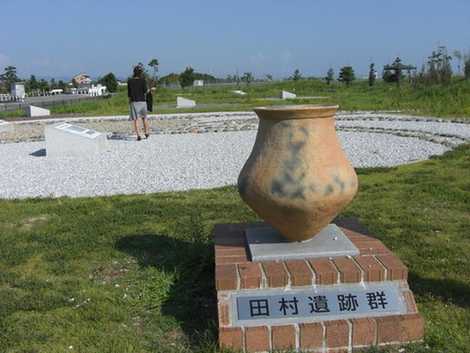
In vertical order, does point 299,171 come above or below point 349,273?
above

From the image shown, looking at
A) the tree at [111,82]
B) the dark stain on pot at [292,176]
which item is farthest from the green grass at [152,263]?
the tree at [111,82]

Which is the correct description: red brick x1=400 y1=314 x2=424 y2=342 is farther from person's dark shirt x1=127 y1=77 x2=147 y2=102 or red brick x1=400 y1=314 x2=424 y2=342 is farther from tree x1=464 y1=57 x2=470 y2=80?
tree x1=464 y1=57 x2=470 y2=80

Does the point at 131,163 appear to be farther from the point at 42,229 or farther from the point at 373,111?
the point at 373,111

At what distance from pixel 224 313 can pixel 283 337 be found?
0.36 metres

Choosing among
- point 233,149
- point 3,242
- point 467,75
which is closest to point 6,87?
point 467,75

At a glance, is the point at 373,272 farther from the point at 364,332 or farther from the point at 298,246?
the point at 298,246

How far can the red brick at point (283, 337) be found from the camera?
10.1 feet

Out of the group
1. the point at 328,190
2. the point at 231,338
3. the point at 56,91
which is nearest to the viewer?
the point at 231,338

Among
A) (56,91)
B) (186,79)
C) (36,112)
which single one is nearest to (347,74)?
(186,79)

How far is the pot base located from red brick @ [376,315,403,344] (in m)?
0.47

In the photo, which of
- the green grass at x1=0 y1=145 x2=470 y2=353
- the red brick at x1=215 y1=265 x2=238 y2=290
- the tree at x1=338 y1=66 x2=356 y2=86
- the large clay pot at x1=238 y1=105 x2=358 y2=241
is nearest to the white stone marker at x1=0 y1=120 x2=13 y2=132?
→ the green grass at x1=0 y1=145 x2=470 y2=353

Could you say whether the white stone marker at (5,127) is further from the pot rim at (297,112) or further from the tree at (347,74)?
the tree at (347,74)

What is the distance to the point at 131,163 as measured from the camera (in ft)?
32.4

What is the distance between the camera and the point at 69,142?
11133 millimetres
